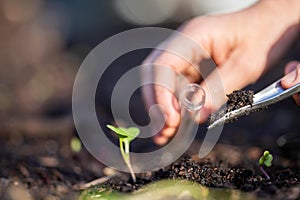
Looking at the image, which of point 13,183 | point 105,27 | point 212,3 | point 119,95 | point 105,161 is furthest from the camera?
point 212,3

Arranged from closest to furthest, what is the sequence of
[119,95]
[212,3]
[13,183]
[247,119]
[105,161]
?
[13,183], [105,161], [247,119], [119,95], [212,3]

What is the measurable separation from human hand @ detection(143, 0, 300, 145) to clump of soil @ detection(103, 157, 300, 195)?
0.78 feet

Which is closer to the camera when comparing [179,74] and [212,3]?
[179,74]

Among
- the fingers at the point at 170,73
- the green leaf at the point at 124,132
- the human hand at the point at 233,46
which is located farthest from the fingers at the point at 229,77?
the green leaf at the point at 124,132

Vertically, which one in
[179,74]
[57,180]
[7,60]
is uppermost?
[7,60]

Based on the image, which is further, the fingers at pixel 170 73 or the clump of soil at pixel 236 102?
the fingers at pixel 170 73

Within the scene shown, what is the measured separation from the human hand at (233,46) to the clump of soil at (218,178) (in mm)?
238

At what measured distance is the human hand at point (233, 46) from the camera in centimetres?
184

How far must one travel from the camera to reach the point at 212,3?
616 centimetres

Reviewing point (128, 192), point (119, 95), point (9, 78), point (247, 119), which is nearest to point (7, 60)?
point (9, 78)

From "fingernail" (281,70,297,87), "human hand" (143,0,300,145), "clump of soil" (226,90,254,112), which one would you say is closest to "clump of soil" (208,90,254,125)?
"clump of soil" (226,90,254,112)

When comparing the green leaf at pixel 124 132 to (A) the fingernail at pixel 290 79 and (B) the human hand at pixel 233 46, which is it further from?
(A) the fingernail at pixel 290 79

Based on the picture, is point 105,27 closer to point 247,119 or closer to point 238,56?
point 247,119

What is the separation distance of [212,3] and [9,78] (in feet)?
10.7
